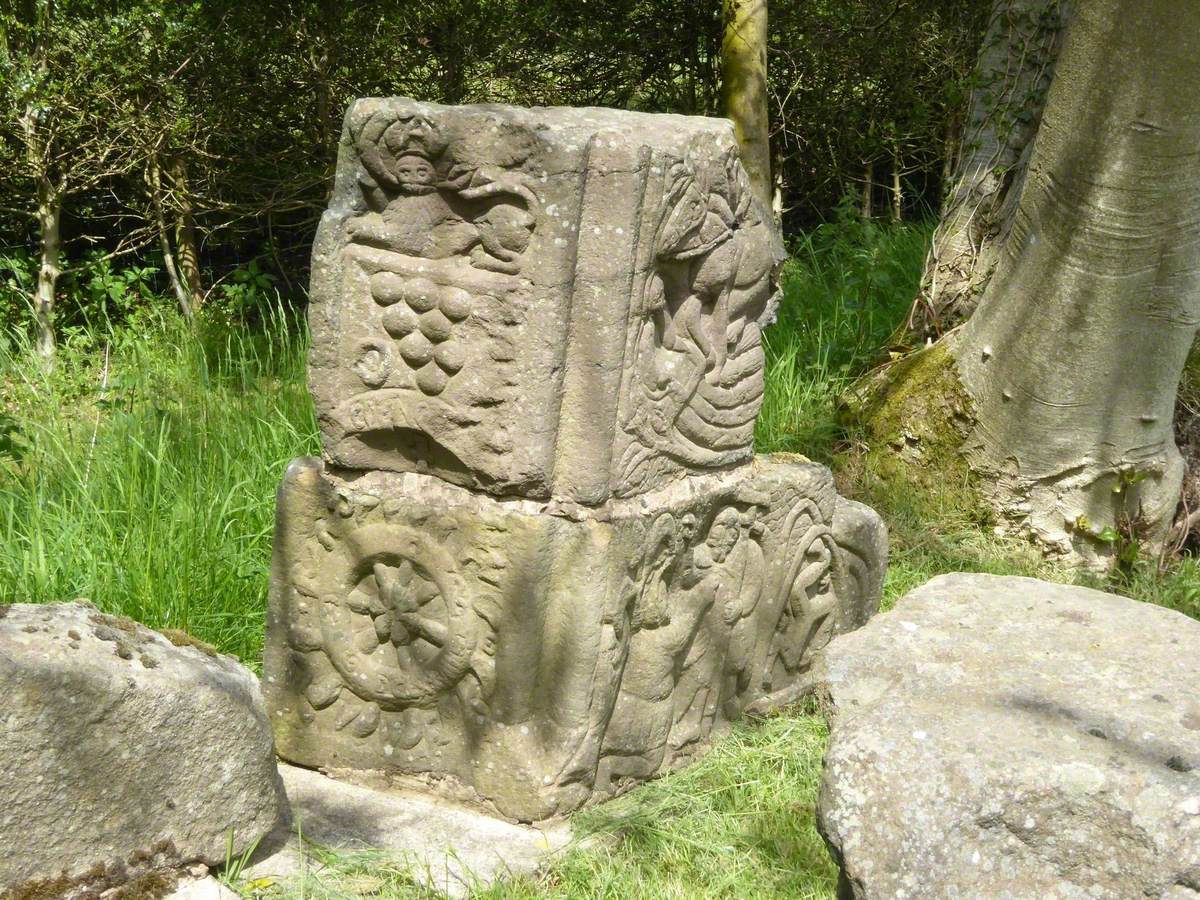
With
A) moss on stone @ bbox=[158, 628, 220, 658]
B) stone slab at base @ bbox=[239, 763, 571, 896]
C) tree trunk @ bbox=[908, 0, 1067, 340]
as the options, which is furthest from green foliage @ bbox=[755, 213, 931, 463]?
moss on stone @ bbox=[158, 628, 220, 658]

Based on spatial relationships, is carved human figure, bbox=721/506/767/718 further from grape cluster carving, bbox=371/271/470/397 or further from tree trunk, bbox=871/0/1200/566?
tree trunk, bbox=871/0/1200/566

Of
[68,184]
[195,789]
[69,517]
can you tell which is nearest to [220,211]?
[68,184]

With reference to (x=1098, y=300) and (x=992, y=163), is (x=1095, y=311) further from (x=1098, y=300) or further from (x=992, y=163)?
(x=992, y=163)

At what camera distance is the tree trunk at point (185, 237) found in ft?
24.8

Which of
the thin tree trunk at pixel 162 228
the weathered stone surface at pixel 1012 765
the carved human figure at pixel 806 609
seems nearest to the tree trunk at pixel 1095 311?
the carved human figure at pixel 806 609

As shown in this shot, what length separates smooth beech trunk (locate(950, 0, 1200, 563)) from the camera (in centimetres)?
425

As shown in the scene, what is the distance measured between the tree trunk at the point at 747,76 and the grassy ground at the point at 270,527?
0.74 meters

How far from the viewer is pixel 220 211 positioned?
8125 millimetres

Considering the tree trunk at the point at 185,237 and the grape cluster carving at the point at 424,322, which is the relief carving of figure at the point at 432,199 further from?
the tree trunk at the point at 185,237

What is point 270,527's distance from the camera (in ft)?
13.5

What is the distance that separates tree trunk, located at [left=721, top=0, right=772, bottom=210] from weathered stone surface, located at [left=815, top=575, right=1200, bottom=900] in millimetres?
4097

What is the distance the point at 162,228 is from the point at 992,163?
14.9 feet

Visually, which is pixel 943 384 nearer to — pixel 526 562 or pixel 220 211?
pixel 526 562

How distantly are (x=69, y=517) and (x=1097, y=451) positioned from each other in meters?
3.33
